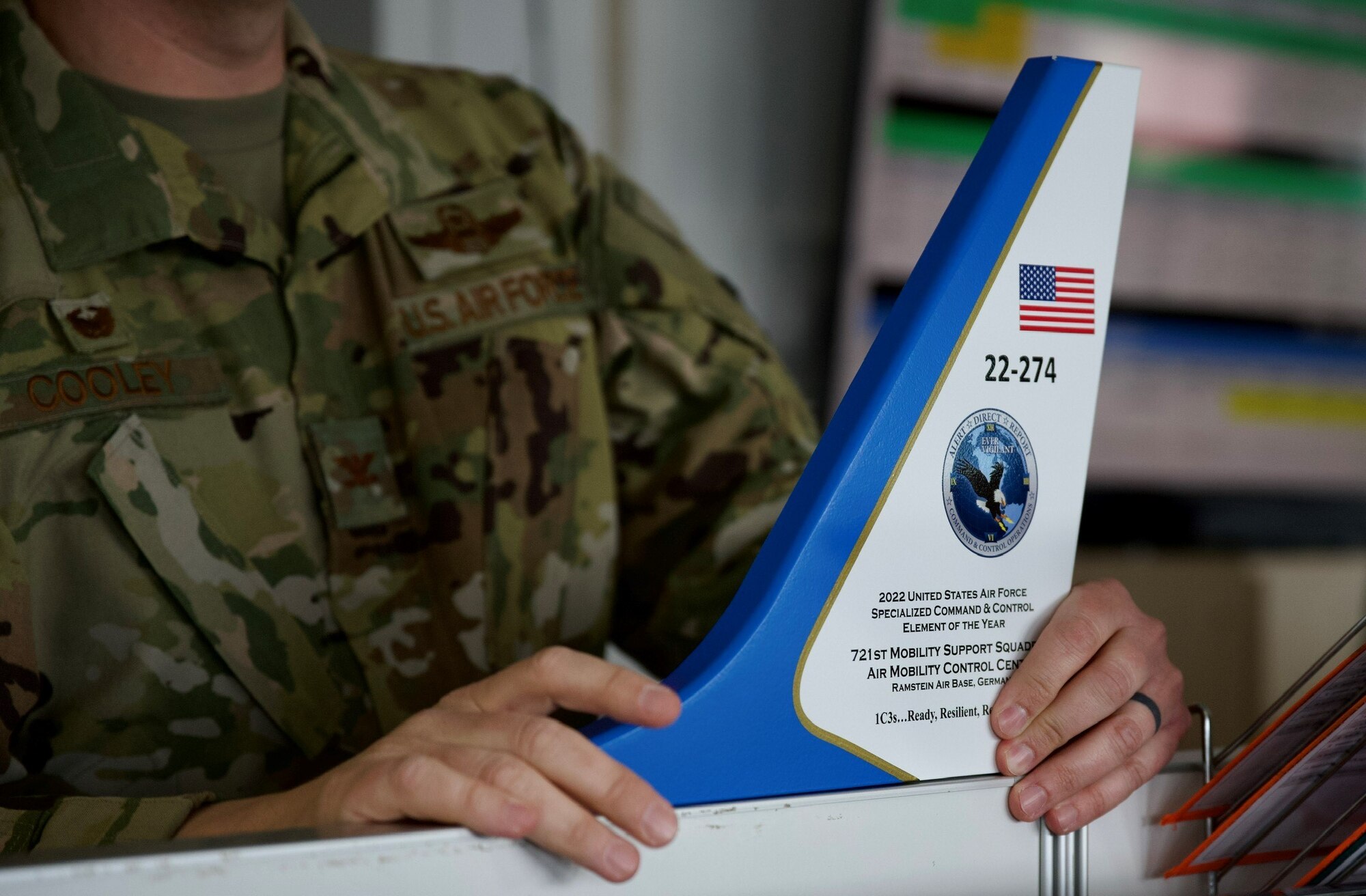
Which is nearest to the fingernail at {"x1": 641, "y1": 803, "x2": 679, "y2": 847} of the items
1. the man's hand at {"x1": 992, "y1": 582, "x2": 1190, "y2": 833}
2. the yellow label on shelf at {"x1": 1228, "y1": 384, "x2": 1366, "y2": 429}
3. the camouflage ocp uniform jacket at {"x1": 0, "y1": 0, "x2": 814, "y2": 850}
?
the man's hand at {"x1": 992, "y1": 582, "x2": 1190, "y2": 833}

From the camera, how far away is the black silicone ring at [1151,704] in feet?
1.63

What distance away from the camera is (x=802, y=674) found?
430 millimetres

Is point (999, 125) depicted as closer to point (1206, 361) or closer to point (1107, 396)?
point (1107, 396)

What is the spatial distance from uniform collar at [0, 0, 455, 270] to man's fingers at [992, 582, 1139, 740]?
23.7 inches

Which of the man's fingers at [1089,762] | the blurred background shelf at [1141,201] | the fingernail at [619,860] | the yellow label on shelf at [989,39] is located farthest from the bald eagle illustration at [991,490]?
the yellow label on shelf at [989,39]

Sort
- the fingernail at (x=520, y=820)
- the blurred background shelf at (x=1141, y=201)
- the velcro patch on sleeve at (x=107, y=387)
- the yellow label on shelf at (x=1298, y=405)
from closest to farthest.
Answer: the fingernail at (x=520, y=820) < the velcro patch on sleeve at (x=107, y=387) < the blurred background shelf at (x=1141, y=201) < the yellow label on shelf at (x=1298, y=405)

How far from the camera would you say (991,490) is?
0.46 meters

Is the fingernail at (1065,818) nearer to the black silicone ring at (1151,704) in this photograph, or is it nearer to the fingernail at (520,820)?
the black silicone ring at (1151,704)

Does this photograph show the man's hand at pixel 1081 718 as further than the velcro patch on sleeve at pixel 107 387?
No

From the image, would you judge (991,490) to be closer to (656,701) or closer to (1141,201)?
(656,701)

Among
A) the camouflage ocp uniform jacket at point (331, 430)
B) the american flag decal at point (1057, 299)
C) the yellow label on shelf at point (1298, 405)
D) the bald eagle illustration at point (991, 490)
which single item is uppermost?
the american flag decal at point (1057, 299)

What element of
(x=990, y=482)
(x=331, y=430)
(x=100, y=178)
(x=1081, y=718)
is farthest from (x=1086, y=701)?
(x=100, y=178)

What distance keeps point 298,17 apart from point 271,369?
1.15 feet

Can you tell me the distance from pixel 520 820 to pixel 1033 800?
217 mm
